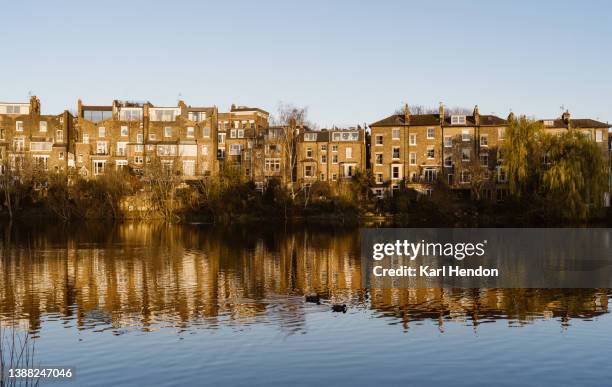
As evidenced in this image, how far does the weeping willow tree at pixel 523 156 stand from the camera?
80.3 metres

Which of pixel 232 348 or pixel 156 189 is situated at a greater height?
pixel 156 189

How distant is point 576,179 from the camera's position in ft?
246

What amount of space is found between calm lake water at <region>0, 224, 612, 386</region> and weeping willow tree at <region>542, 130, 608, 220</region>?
39.2m

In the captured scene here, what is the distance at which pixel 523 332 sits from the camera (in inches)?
1022

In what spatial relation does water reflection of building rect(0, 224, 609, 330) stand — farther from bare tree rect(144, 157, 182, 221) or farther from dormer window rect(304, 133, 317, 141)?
dormer window rect(304, 133, 317, 141)

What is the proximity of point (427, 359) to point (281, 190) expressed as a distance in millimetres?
70852

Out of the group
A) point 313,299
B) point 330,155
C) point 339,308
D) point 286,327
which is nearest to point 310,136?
point 330,155

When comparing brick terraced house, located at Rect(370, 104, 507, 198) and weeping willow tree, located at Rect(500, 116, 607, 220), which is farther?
brick terraced house, located at Rect(370, 104, 507, 198)

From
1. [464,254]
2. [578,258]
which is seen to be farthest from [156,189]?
[578,258]

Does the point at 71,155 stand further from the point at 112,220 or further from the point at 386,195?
the point at 386,195

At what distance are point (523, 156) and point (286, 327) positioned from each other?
60.1 m

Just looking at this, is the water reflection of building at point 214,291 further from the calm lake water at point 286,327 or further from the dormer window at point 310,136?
the dormer window at point 310,136

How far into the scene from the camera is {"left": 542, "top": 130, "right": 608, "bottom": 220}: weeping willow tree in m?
74.9

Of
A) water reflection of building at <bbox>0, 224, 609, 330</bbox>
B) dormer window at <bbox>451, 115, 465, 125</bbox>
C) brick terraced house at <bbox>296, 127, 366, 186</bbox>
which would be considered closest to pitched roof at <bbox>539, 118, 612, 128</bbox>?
dormer window at <bbox>451, 115, 465, 125</bbox>
